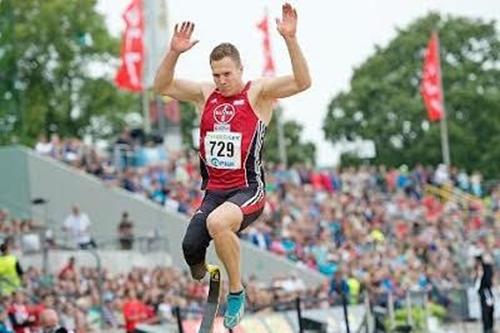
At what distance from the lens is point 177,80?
10.5m

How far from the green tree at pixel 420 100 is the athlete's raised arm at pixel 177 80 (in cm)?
5240

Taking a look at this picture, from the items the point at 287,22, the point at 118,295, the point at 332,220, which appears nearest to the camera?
the point at 287,22

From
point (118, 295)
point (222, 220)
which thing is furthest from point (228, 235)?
point (118, 295)

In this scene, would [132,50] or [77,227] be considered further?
[132,50]

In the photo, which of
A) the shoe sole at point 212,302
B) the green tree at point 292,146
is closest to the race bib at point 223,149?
the shoe sole at point 212,302

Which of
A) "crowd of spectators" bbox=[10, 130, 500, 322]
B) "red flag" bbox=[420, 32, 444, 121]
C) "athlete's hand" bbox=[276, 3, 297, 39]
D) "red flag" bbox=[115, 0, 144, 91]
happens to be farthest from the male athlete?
"red flag" bbox=[420, 32, 444, 121]

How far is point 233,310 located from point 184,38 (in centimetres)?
204

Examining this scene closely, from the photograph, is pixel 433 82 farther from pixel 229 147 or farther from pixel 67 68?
pixel 229 147

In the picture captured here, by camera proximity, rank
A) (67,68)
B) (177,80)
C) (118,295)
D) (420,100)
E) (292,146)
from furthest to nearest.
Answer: (292,146) → (420,100) → (67,68) → (118,295) → (177,80)

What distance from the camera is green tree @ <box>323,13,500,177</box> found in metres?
63.3

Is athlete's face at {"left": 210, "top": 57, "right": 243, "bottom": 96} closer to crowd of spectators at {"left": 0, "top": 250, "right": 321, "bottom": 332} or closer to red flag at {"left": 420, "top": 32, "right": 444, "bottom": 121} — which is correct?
crowd of spectators at {"left": 0, "top": 250, "right": 321, "bottom": 332}

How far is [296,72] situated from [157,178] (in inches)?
729

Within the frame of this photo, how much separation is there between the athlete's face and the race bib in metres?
0.34

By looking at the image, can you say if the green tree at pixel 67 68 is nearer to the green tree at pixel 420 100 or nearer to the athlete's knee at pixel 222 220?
the green tree at pixel 420 100
